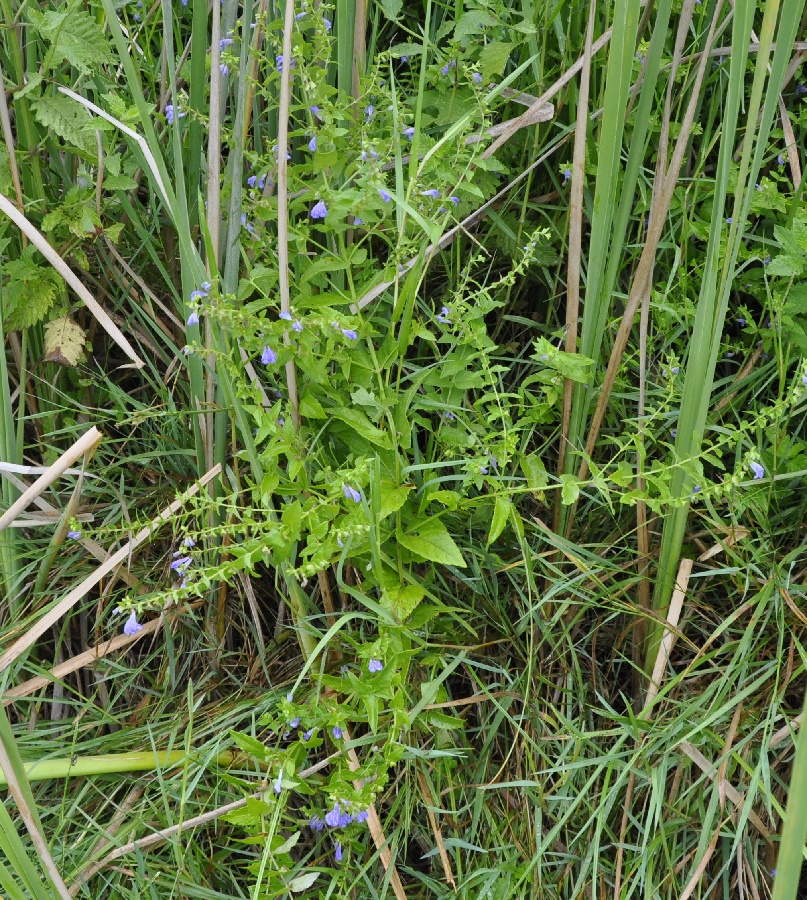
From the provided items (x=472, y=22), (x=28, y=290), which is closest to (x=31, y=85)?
(x=28, y=290)

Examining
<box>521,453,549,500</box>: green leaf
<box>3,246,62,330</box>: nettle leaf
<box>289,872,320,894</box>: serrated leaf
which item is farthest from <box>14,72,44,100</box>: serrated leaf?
<box>289,872,320,894</box>: serrated leaf

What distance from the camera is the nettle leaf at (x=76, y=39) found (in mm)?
1265

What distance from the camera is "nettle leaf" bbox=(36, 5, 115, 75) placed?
1265 millimetres

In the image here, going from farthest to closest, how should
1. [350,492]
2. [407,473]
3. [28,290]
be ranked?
[28,290] → [407,473] → [350,492]

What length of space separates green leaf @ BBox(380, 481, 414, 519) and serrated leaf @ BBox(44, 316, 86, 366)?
0.59 metres

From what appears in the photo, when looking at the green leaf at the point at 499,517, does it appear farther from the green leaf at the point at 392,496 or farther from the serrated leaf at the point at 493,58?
the serrated leaf at the point at 493,58

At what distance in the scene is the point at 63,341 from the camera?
1445 mm

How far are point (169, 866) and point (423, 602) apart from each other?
1.71 ft

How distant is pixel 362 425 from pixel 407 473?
0.10 metres

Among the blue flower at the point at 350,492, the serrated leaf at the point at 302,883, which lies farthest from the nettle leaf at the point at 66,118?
the serrated leaf at the point at 302,883

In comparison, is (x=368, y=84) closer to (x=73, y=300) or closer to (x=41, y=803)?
(x=73, y=300)

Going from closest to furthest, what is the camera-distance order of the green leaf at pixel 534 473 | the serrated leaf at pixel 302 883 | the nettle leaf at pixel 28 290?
the serrated leaf at pixel 302 883 → the green leaf at pixel 534 473 → the nettle leaf at pixel 28 290

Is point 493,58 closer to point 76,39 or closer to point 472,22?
point 472,22

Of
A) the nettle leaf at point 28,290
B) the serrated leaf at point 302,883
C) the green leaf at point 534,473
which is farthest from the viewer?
the nettle leaf at point 28,290
